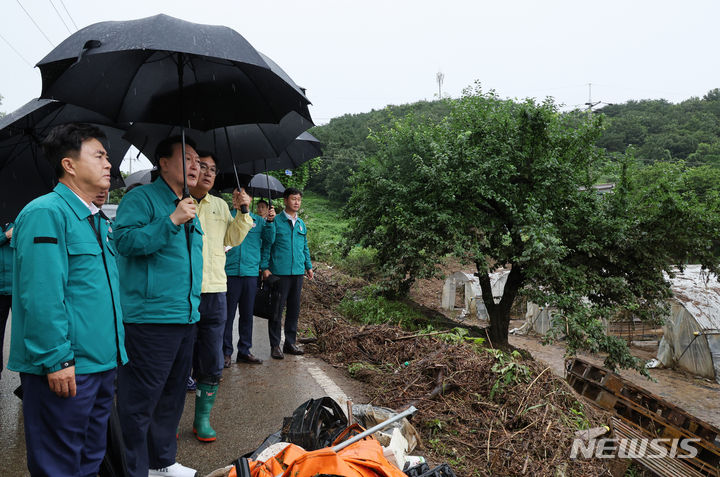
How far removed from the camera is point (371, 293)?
10875mm

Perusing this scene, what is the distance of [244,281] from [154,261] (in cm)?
303

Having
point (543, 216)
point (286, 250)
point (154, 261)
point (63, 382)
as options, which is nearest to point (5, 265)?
point (154, 261)

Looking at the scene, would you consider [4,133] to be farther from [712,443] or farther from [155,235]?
[712,443]

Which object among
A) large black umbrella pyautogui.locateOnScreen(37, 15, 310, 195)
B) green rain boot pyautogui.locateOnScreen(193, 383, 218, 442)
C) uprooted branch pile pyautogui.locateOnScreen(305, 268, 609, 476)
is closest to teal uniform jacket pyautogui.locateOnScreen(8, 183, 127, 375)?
large black umbrella pyautogui.locateOnScreen(37, 15, 310, 195)

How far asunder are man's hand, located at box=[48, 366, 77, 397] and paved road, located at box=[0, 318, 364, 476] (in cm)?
150

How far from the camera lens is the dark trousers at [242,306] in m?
5.46

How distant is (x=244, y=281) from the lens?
18.3 feet

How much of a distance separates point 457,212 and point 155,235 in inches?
375

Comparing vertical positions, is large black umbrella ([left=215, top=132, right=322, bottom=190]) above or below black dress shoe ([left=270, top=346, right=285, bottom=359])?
above

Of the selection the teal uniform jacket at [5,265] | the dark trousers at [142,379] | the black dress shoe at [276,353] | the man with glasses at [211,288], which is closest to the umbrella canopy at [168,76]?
the man with glasses at [211,288]

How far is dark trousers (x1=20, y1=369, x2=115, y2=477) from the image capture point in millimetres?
1854

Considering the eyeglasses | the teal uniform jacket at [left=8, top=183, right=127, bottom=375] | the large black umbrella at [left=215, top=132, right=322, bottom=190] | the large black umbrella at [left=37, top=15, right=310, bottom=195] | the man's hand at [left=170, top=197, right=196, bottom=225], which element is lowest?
the teal uniform jacket at [left=8, top=183, right=127, bottom=375]

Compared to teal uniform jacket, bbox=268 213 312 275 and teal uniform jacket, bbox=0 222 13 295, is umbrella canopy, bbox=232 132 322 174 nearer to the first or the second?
teal uniform jacket, bbox=268 213 312 275

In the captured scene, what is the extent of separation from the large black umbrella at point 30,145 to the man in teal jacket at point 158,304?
1360 mm
